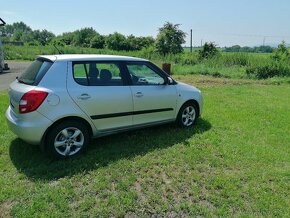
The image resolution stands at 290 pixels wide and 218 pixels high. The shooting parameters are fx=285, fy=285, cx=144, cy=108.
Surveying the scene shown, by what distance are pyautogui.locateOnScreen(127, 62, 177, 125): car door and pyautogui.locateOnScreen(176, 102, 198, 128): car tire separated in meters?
0.22

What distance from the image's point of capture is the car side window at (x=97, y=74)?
4.59 metres

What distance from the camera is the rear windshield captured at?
4.37 metres

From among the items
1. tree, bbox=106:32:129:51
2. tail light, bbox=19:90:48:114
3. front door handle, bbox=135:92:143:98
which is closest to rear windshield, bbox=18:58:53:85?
tail light, bbox=19:90:48:114

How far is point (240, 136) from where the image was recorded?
19.3 feet

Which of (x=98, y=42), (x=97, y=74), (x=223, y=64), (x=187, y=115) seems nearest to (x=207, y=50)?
(x=223, y=64)

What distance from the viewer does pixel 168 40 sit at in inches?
1556

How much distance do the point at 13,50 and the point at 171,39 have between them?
798 inches

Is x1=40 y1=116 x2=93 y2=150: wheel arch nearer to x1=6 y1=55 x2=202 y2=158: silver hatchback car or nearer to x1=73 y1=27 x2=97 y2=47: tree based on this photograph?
x1=6 y1=55 x2=202 y2=158: silver hatchback car

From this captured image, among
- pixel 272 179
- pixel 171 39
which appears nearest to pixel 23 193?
pixel 272 179

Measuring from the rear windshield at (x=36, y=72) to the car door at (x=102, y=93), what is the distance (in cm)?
39

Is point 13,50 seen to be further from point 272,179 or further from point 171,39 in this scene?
point 272,179

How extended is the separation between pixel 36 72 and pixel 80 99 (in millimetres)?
823

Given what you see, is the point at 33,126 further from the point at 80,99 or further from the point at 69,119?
the point at 80,99

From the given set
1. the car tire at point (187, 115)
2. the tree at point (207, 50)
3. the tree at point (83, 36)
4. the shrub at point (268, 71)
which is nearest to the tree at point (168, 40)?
the tree at point (207, 50)
